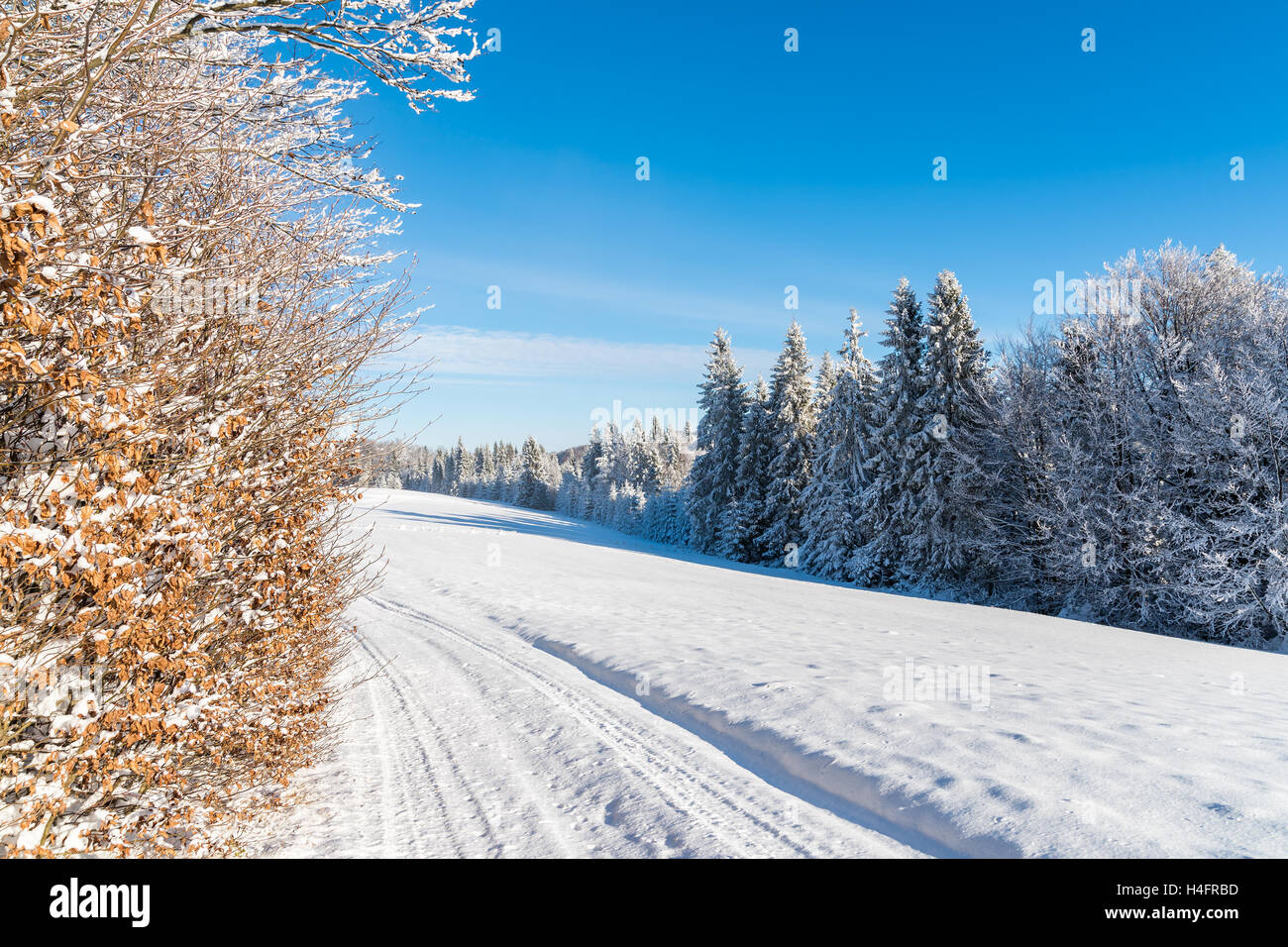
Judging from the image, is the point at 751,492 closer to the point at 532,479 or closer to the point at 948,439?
the point at 948,439

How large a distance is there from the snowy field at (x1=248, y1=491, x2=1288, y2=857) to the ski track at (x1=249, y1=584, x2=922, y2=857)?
0.02 meters

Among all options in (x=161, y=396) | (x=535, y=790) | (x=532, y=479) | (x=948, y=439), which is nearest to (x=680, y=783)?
(x=535, y=790)

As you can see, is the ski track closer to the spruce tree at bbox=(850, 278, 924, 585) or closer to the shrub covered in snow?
the shrub covered in snow

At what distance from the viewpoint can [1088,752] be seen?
5070 mm

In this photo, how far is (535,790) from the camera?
189 inches

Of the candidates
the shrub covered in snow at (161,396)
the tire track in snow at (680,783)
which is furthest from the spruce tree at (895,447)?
the shrub covered in snow at (161,396)

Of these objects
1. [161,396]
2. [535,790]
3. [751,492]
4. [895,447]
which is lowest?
[535,790]

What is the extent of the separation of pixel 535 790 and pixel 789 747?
228cm

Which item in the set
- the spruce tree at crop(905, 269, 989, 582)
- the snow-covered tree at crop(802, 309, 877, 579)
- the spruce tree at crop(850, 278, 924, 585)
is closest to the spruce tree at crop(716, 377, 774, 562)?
the snow-covered tree at crop(802, 309, 877, 579)

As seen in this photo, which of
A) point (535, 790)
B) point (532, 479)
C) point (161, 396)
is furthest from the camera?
point (532, 479)

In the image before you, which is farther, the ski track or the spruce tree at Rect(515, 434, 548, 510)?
the spruce tree at Rect(515, 434, 548, 510)

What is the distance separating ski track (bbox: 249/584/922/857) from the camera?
3975mm
